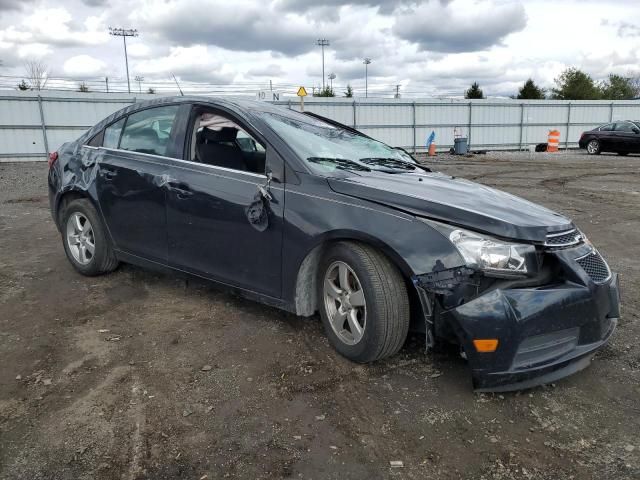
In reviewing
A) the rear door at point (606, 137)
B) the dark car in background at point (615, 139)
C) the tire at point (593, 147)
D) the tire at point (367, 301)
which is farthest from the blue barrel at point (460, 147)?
the tire at point (367, 301)

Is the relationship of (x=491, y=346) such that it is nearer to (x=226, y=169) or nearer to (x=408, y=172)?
(x=408, y=172)

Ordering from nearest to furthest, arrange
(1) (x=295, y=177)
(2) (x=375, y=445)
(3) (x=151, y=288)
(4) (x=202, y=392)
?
(2) (x=375, y=445) < (4) (x=202, y=392) < (1) (x=295, y=177) < (3) (x=151, y=288)

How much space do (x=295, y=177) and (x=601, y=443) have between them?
2.14 m

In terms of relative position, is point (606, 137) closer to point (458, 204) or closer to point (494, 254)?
point (458, 204)

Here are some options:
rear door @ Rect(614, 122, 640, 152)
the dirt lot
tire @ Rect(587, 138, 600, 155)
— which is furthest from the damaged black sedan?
tire @ Rect(587, 138, 600, 155)

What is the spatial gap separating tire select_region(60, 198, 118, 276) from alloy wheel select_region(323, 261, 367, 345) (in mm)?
2370

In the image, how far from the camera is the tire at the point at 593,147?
22.8 metres

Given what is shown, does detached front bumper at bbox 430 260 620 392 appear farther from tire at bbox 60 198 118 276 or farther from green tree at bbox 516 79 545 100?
green tree at bbox 516 79 545 100

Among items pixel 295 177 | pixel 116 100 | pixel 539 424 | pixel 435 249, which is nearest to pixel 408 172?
pixel 295 177

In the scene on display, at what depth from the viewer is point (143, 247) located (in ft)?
14.1

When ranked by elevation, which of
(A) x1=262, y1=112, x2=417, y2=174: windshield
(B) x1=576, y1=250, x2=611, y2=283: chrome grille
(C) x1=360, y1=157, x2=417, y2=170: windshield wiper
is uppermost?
(A) x1=262, y1=112, x2=417, y2=174: windshield

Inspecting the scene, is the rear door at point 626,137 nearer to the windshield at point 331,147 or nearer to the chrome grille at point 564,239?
the windshield at point 331,147

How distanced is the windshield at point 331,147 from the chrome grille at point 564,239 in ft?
3.94

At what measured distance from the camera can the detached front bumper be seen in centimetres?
261
